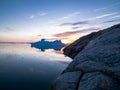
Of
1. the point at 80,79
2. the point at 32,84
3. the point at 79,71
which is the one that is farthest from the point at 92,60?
the point at 32,84

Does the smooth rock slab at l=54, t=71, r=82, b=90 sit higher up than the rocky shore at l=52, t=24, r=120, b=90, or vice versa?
the rocky shore at l=52, t=24, r=120, b=90

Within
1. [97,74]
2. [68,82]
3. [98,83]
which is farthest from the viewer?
[68,82]

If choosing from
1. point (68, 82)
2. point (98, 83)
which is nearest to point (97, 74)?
point (98, 83)

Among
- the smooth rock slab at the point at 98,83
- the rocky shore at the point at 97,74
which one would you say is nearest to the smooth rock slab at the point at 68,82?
the rocky shore at the point at 97,74

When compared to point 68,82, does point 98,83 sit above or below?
above

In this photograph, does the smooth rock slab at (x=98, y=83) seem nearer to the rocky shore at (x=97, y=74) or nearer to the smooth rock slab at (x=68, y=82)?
the rocky shore at (x=97, y=74)

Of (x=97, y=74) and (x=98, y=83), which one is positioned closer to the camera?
(x=98, y=83)

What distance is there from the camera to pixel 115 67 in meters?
7.57

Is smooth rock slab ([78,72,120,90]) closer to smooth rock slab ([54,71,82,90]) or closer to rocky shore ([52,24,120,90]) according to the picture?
rocky shore ([52,24,120,90])

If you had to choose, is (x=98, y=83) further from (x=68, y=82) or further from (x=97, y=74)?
(x=68, y=82)

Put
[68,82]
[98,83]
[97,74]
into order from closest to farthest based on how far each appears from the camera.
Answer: [98,83] → [97,74] → [68,82]

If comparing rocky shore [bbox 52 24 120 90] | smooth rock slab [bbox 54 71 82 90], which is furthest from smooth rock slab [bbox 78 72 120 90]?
smooth rock slab [bbox 54 71 82 90]

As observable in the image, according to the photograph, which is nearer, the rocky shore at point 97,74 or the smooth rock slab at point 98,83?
the smooth rock slab at point 98,83

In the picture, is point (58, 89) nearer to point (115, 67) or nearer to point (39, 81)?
point (115, 67)
